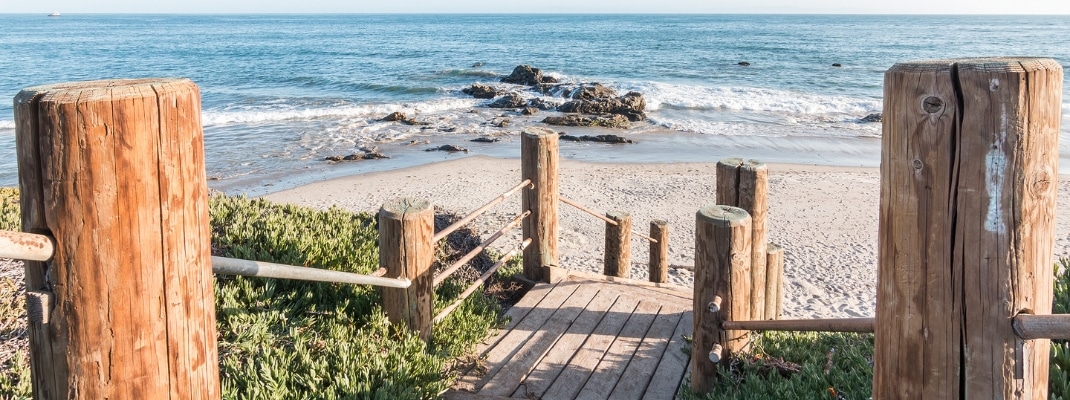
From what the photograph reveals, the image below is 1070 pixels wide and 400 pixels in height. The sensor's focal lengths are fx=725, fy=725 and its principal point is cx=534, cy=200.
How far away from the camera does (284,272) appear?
2752mm

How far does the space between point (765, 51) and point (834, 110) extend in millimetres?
27791

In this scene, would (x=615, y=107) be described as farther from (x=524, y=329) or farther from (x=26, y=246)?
(x=26, y=246)

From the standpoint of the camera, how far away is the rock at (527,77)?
1411 inches

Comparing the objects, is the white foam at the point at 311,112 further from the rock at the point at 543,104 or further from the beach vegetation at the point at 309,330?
the beach vegetation at the point at 309,330

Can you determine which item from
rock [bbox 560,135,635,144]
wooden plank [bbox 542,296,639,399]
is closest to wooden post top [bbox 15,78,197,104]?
wooden plank [bbox 542,296,639,399]

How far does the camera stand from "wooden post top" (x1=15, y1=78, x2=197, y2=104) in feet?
4.71

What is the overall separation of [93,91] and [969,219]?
195 centimetres

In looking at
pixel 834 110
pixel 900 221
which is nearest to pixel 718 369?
pixel 900 221

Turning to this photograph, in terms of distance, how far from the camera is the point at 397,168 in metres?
16.6

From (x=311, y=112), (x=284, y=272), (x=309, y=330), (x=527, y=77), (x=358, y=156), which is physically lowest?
(x=358, y=156)

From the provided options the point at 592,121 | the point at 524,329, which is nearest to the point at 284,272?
the point at 524,329

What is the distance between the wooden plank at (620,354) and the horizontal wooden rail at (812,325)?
926 millimetres

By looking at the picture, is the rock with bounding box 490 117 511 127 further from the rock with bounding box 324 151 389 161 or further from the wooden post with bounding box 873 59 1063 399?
the wooden post with bounding box 873 59 1063 399

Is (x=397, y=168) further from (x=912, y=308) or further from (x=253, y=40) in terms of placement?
(x=253, y=40)
